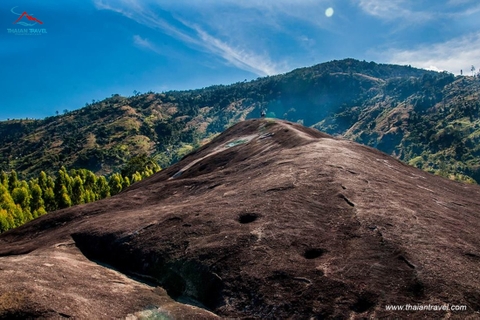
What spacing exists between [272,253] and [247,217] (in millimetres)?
4907

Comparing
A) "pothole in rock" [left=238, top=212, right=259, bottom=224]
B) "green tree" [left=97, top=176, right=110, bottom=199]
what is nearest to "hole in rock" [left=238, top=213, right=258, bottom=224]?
"pothole in rock" [left=238, top=212, right=259, bottom=224]

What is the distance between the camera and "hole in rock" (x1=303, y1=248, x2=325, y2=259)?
20.1 metres

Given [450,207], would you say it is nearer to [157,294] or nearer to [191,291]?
[191,291]

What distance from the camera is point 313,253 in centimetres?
2030

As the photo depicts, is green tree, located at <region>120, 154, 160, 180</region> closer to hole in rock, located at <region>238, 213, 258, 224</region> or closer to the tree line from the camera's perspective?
the tree line

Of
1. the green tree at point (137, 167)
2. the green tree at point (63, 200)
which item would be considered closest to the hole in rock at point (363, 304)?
the green tree at point (63, 200)

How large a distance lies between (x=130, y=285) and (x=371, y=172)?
71.5ft

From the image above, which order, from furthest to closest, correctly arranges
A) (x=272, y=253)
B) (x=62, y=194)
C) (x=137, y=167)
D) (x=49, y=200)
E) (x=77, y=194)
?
(x=137, y=167)
(x=77, y=194)
(x=62, y=194)
(x=49, y=200)
(x=272, y=253)

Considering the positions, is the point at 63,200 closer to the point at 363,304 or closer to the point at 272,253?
the point at 272,253

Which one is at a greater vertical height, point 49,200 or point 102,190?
point 102,190

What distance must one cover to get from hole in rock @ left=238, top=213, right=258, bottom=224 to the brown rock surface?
0.10m

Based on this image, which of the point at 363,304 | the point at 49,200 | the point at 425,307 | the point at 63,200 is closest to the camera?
the point at 425,307

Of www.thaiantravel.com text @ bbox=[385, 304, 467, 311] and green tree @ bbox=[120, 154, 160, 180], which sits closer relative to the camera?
www.thaiantravel.com text @ bbox=[385, 304, 467, 311]

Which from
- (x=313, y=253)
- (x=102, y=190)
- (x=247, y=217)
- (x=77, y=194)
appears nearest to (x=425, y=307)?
(x=313, y=253)
